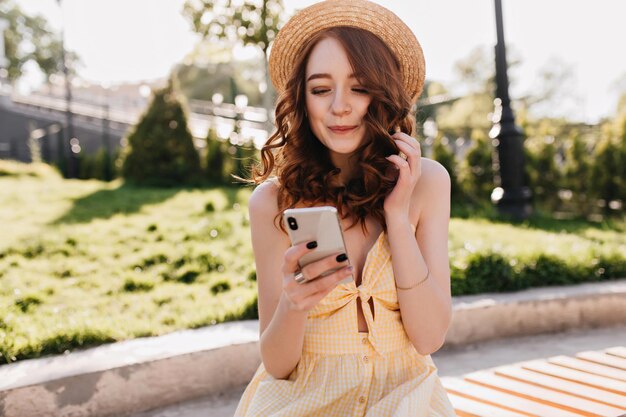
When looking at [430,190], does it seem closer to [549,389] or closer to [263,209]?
[263,209]

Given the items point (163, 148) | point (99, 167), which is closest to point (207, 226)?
point (163, 148)

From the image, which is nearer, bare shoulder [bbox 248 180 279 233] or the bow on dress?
the bow on dress

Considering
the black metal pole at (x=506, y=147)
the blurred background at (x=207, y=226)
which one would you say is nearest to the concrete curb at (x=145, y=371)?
the blurred background at (x=207, y=226)

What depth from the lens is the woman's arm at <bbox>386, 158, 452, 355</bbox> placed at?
1875 millimetres

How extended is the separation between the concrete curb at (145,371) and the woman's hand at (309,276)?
1.69m

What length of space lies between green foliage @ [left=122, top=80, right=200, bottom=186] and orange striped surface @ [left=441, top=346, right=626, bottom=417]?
9.19 meters

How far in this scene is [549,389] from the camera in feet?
8.24

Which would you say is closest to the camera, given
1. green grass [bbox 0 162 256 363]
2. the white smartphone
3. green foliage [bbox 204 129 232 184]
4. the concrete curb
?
the white smartphone

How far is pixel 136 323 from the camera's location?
3.66 m

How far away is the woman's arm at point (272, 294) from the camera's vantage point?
184 centimetres

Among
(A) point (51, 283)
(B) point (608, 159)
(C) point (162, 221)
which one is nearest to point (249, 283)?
(A) point (51, 283)

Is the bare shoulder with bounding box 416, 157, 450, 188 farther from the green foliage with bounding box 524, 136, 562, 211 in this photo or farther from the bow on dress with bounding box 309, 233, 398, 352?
the green foliage with bounding box 524, 136, 562, 211

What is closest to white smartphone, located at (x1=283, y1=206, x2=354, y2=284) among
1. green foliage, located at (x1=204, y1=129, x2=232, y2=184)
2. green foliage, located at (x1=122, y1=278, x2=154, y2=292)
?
green foliage, located at (x1=122, y1=278, x2=154, y2=292)

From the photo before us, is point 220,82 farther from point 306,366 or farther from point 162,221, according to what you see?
point 306,366
